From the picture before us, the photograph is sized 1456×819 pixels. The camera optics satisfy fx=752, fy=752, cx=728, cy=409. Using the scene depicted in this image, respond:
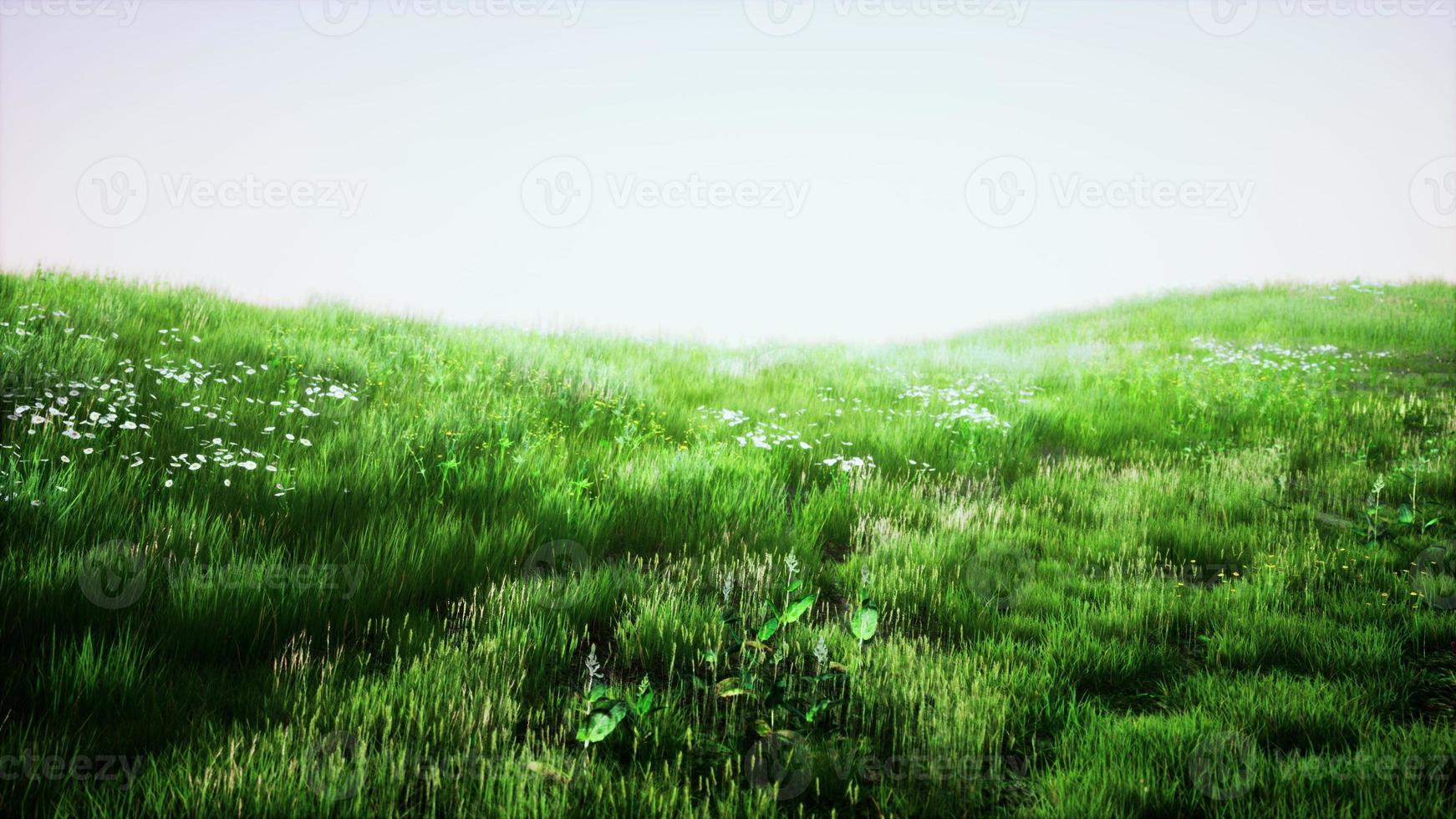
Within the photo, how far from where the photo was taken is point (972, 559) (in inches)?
184

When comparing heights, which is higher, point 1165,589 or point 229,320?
point 229,320

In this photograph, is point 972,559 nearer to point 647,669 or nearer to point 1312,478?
point 647,669

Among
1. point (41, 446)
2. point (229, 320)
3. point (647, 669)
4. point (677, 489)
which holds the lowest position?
point (647, 669)

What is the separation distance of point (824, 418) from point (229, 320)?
22.7 feet

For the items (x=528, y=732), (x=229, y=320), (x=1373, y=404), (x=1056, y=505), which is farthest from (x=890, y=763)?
(x=1373, y=404)

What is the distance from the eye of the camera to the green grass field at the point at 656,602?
8.36 feet

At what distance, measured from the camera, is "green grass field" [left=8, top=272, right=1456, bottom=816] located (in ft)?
8.36

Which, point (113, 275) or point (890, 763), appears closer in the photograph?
point (890, 763)

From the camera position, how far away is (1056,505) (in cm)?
592

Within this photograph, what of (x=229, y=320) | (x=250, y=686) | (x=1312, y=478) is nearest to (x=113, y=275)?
(x=229, y=320)

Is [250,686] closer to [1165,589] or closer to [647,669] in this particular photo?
[647,669]

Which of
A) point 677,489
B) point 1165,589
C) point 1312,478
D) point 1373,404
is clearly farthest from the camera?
point 1373,404

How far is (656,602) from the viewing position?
3.76 metres

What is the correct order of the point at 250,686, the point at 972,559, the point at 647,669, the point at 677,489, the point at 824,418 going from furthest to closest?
the point at 824,418
the point at 677,489
the point at 972,559
the point at 647,669
the point at 250,686
